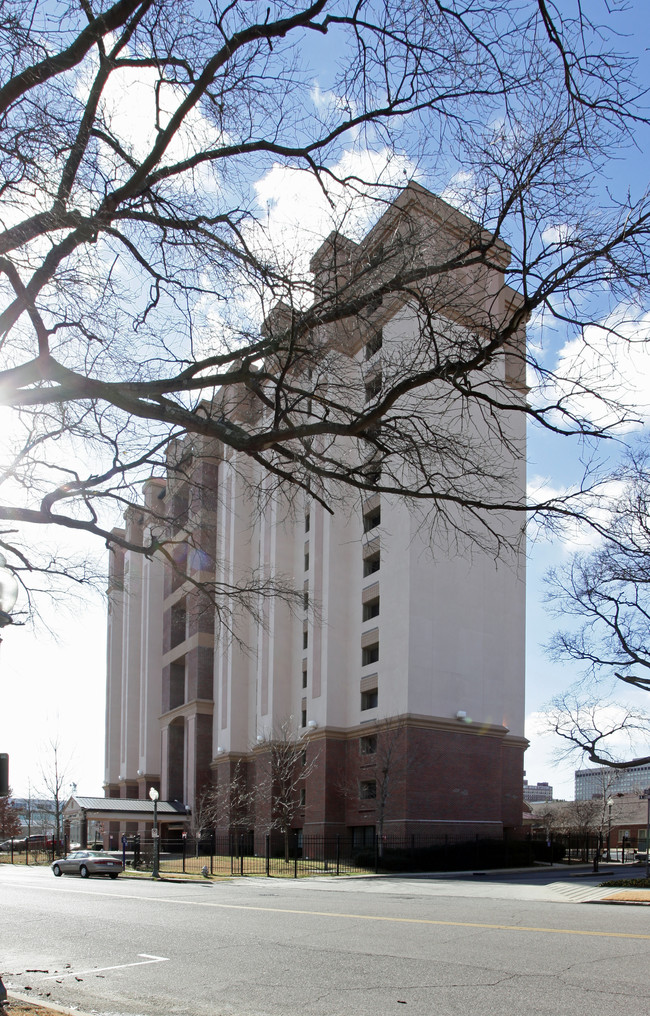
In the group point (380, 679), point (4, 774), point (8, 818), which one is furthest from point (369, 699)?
point (8, 818)

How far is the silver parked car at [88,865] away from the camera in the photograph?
34594 mm

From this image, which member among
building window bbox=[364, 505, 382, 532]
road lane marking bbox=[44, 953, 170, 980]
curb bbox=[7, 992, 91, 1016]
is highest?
building window bbox=[364, 505, 382, 532]

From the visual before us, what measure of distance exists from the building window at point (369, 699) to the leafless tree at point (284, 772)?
11.8ft

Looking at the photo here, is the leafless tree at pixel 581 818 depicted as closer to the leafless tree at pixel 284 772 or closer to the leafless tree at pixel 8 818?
the leafless tree at pixel 284 772

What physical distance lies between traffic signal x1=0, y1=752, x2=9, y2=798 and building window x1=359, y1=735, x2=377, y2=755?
128 feet

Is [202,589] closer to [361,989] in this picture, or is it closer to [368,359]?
[368,359]

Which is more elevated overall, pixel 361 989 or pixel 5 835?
pixel 361 989

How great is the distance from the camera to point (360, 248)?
7770mm

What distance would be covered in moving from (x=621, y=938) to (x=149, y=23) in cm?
1146

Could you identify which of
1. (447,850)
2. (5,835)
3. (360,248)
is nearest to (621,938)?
(360,248)

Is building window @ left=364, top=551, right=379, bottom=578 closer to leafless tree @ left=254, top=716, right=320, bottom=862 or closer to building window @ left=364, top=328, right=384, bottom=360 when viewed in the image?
leafless tree @ left=254, top=716, right=320, bottom=862

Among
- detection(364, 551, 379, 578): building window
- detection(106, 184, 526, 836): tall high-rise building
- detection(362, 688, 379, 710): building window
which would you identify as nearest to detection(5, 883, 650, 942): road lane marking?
detection(106, 184, 526, 836): tall high-rise building

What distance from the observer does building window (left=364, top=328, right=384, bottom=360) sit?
8383 mm

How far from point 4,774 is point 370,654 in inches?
1605
